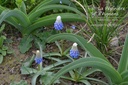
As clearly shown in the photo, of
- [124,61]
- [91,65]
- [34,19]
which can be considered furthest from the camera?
[34,19]

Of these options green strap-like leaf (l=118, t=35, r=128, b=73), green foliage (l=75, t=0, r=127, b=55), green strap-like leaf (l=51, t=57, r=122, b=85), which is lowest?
green strap-like leaf (l=51, t=57, r=122, b=85)

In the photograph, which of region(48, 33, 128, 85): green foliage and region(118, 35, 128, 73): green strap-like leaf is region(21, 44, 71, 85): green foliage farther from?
region(118, 35, 128, 73): green strap-like leaf

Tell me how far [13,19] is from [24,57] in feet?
1.15

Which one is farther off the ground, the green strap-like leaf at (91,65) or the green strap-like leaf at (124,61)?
the green strap-like leaf at (124,61)

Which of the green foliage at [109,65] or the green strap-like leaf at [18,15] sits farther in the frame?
the green strap-like leaf at [18,15]

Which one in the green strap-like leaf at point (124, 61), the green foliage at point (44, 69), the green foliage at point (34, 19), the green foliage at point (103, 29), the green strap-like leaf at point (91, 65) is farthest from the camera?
the green foliage at point (34, 19)

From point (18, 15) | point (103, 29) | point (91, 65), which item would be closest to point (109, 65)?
point (91, 65)

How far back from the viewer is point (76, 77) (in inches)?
87.3

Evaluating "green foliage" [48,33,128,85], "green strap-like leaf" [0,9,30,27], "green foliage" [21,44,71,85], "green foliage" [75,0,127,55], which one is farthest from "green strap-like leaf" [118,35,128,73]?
"green strap-like leaf" [0,9,30,27]

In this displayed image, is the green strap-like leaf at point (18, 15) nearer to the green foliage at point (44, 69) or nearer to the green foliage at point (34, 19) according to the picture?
the green foliage at point (34, 19)

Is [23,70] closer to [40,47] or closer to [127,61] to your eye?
[40,47]

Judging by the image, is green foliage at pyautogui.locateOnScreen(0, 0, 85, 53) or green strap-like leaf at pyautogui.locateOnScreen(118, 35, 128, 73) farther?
green foliage at pyautogui.locateOnScreen(0, 0, 85, 53)

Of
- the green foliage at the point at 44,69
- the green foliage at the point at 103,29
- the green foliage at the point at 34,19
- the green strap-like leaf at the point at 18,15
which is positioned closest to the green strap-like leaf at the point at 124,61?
the green foliage at the point at 103,29

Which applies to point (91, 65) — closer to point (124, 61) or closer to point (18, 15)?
point (124, 61)
